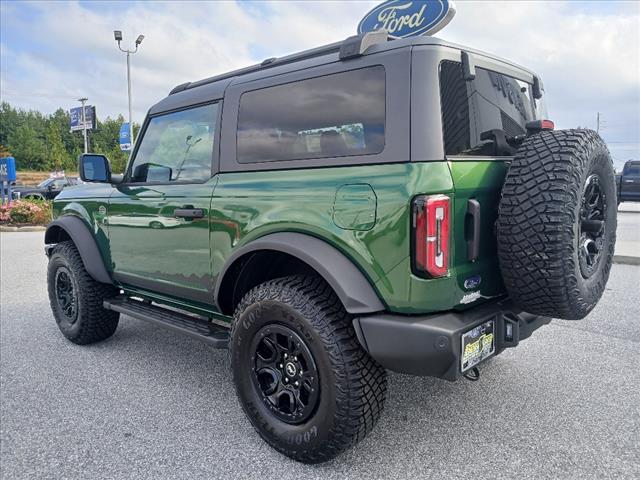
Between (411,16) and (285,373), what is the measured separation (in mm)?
4459

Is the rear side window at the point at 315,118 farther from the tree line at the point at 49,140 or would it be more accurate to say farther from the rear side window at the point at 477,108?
the tree line at the point at 49,140

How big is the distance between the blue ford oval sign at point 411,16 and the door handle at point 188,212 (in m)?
3.15

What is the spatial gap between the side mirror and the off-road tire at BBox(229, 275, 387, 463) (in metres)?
1.96

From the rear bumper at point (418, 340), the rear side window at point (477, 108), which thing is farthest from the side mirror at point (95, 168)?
the rear side window at point (477, 108)

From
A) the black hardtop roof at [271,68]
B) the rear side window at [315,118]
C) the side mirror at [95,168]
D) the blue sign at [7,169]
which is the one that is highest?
the blue sign at [7,169]

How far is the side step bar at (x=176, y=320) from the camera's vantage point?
2.85 meters

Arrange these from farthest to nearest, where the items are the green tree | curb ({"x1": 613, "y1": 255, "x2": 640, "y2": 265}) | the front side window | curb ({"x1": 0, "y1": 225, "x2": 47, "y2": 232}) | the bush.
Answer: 1. the green tree
2. the bush
3. curb ({"x1": 0, "y1": 225, "x2": 47, "y2": 232})
4. curb ({"x1": 613, "y1": 255, "x2": 640, "y2": 265})
5. the front side window

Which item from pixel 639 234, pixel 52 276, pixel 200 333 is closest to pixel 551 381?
pixel 200 333

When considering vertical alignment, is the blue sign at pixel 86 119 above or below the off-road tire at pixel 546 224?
above

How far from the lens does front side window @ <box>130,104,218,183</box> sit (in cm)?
306

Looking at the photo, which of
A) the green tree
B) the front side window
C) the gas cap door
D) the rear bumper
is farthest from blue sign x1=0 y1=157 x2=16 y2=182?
the green tree

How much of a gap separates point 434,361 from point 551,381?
1.66 meters

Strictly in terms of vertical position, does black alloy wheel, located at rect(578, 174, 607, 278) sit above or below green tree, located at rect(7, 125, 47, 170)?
below

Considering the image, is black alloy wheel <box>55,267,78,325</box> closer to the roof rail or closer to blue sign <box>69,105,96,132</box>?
the roof rail
